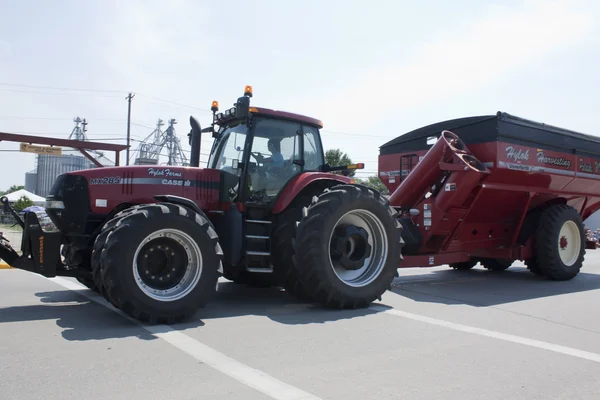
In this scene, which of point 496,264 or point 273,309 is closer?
point 273,309

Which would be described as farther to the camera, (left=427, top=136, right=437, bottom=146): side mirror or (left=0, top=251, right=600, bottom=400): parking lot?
(left=427, top=136, right=437, bottom=146): side mirror

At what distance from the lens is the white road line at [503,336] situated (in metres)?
4.84

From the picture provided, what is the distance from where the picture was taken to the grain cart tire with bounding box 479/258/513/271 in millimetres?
11367

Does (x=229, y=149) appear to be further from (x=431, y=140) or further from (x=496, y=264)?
(x=496, y=264)

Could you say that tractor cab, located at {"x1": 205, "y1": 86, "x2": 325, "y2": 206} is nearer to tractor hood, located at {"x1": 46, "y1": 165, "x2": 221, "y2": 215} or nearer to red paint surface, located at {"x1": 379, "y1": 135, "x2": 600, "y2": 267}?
tractor hood, located at {"x1": 46, "y1": 165, "x2": 221, "y2": 215}

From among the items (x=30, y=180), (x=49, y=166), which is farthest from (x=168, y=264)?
(x=30, y=180)

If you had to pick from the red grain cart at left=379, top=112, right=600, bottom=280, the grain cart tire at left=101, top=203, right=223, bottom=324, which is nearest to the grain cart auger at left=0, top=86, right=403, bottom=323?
the grain cart tire at left=101, top=203, right=223, bottom=324

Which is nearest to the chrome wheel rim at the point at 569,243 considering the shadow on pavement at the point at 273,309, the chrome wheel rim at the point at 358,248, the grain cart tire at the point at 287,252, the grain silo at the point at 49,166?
the chrome wheel rim at the point at 358,248

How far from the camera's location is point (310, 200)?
285 inches

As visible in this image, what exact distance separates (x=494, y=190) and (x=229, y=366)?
6247 millimetres

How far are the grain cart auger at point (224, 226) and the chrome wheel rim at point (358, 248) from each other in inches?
0.6

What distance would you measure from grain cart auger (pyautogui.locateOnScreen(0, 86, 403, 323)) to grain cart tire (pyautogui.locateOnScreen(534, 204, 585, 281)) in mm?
4064

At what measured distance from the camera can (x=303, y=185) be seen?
6.86m

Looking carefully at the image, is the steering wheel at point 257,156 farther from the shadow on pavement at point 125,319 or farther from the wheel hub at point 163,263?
the shadow on pavement at point 125,319
